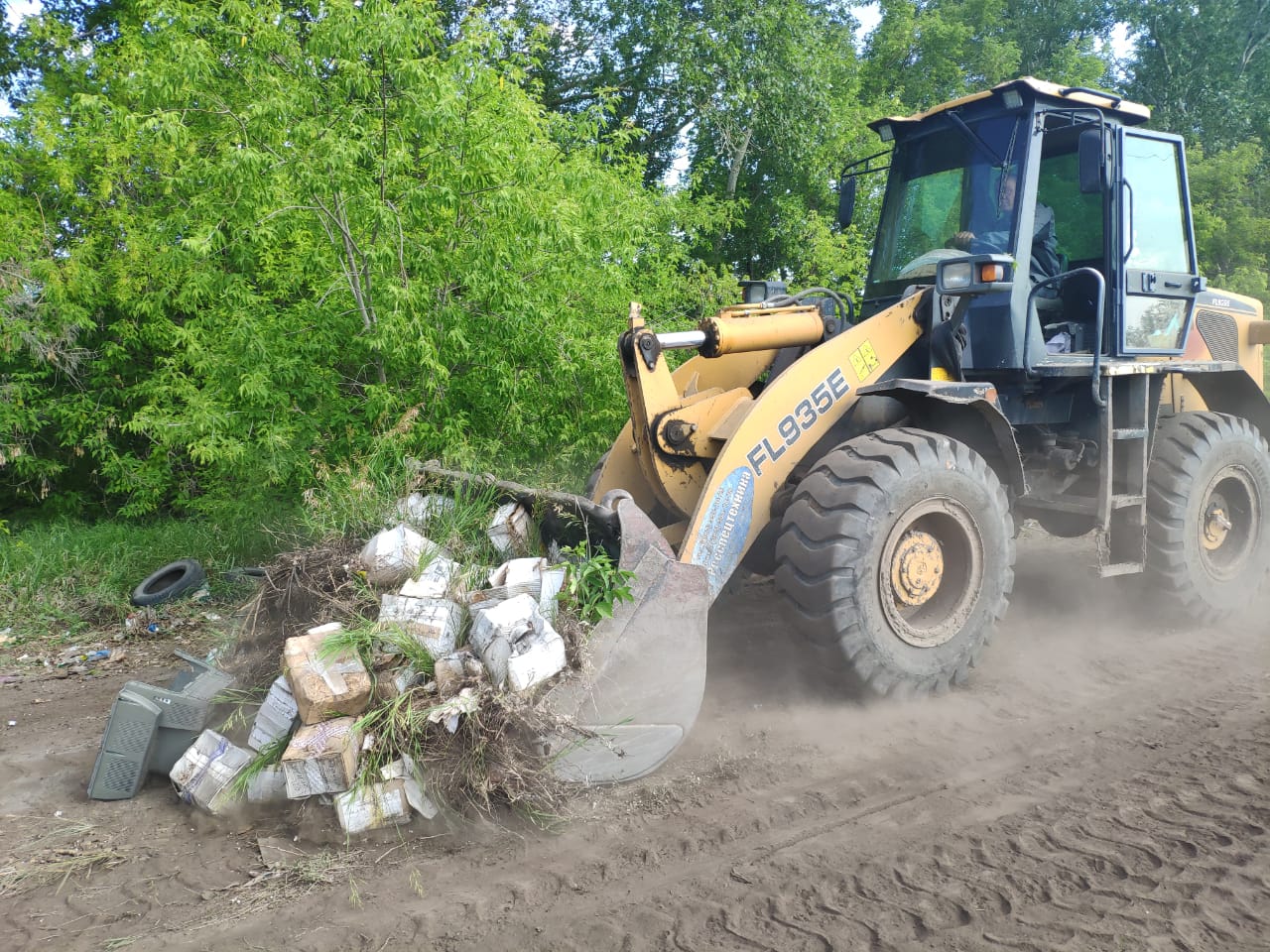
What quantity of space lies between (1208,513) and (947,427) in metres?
2.25

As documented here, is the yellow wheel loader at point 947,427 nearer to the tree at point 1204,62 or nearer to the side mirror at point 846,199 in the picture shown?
the side mirror at point 846,199

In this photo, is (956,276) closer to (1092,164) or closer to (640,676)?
(1092,164)

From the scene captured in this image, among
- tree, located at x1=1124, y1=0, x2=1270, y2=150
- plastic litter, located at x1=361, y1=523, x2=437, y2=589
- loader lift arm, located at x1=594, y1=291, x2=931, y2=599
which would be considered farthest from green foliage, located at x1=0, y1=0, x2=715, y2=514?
tree, located at x1=1124, y1=0, x2=1270, y2=150

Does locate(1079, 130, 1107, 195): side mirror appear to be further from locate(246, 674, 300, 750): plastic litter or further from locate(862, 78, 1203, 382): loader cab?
locate(246, 674, 300, 750): plastic litter

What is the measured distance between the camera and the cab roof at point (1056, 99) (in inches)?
206

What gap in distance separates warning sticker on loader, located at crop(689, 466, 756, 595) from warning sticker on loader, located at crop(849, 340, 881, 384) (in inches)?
35.9

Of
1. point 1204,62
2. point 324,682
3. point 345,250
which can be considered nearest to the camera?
point 324,682

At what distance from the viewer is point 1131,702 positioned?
4.79 m

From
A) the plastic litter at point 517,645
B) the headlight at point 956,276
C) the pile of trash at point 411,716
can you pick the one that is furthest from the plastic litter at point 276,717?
the headlight at point 956,276

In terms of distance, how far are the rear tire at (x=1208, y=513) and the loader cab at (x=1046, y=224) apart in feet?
2.02

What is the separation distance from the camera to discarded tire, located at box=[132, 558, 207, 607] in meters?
6.48

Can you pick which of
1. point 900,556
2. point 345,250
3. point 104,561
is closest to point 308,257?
point 345,250

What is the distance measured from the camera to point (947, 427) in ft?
17.1

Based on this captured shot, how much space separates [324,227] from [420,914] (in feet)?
16.1
